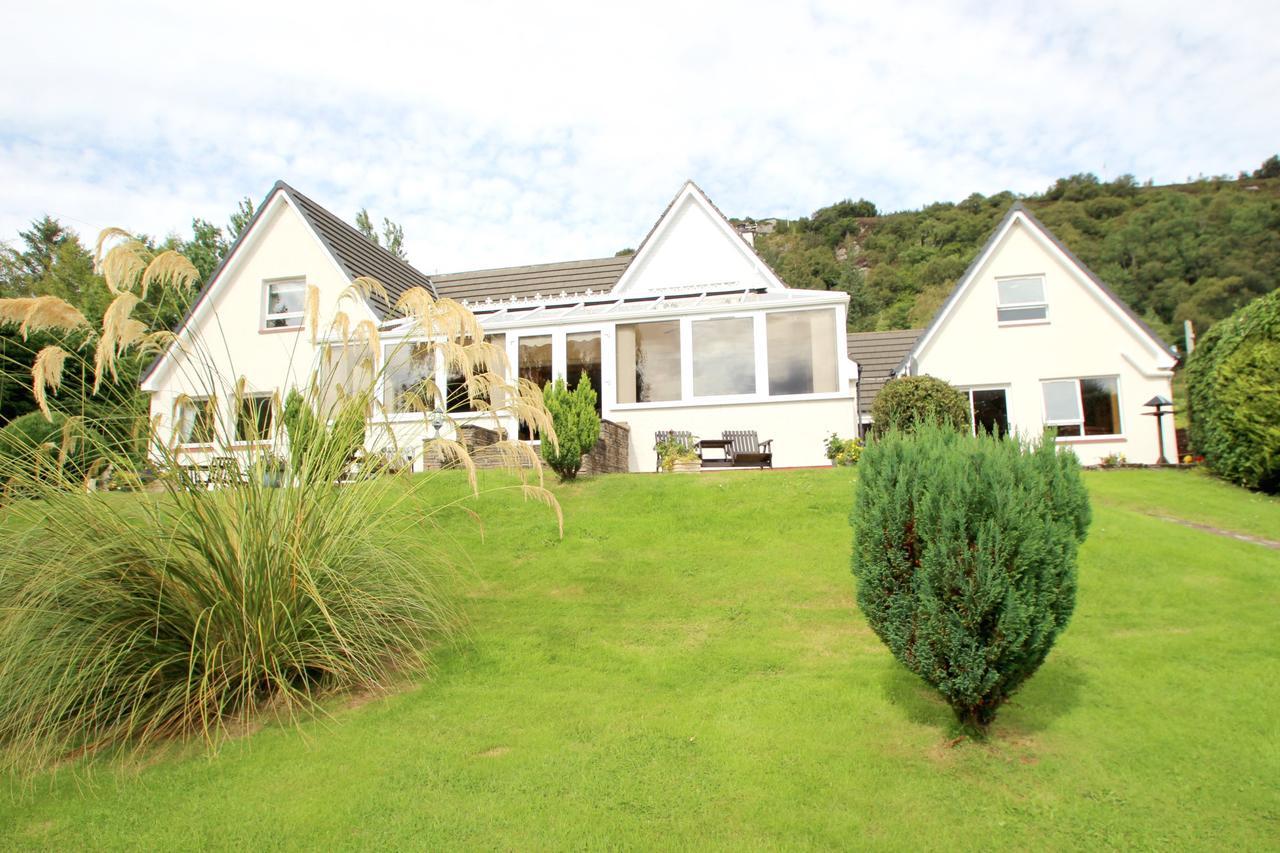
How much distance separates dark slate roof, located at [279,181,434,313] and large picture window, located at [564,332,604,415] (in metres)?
5.10

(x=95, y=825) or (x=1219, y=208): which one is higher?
(x=1219, y=208)

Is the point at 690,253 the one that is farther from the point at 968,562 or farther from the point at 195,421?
the point at 968,562

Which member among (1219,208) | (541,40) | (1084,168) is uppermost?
(1084,168)

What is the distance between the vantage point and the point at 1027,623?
14.4 feet

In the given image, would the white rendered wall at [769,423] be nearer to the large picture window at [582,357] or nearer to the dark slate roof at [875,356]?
the large picture window at [582,357]

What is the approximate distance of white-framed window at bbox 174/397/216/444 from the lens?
6.05 metres

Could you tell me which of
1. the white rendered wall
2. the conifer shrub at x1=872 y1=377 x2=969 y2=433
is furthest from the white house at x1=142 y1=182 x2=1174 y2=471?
the conifer shrub at x1=872 y1=377 x2=969 y2=433

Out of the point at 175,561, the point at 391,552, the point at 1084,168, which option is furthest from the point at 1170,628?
the point at 1084,168

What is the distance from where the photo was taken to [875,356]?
1074 inches

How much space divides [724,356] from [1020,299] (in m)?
10.1

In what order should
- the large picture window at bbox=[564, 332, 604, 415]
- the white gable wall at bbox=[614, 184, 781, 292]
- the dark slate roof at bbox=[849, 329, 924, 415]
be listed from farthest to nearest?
the dark slate roof at bbox=[849, 329, 924, 415] < the white gable wall at bbox=[614, 184, 781, 292] < the large picture window at bbox=[564, 332, 604, 415]

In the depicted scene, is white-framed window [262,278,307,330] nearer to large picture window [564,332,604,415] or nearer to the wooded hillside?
large picture window [564,332,604,415]

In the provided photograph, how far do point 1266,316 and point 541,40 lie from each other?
13887mm

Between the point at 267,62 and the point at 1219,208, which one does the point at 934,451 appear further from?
the point at 1219,208
